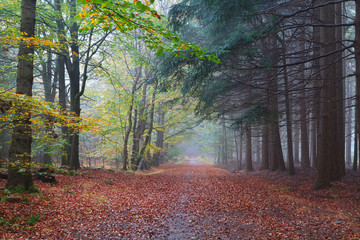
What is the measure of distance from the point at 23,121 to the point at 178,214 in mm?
5106

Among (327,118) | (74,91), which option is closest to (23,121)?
(74,91)

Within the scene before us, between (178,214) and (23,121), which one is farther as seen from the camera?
(178,214)

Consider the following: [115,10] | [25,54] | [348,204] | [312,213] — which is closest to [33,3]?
[25,54]

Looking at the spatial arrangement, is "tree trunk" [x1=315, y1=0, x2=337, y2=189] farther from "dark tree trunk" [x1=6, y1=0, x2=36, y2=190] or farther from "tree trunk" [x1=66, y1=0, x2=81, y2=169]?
"tree trunk" [x1=66, y1=0, x2=81, y2=169]

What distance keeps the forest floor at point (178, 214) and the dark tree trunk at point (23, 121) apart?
55 centimetres

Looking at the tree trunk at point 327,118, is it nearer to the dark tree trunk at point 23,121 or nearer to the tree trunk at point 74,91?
the dark tree trunk at point 23,121

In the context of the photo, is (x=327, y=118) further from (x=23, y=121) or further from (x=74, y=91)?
(x=74, y=91)

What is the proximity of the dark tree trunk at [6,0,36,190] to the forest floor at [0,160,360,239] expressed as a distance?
550 mm

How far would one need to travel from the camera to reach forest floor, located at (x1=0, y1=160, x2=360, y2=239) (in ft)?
16.8

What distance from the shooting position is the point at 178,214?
699 cm

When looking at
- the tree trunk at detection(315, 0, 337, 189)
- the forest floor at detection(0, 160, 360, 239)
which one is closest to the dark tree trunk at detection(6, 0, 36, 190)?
the forest floor at detection(0, 160, 360, 239)

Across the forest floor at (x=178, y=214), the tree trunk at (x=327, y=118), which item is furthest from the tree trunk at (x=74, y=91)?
the tree trunk at (x=327, y=118)

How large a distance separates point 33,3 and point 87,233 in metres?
6.36

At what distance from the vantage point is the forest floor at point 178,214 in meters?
5.11
